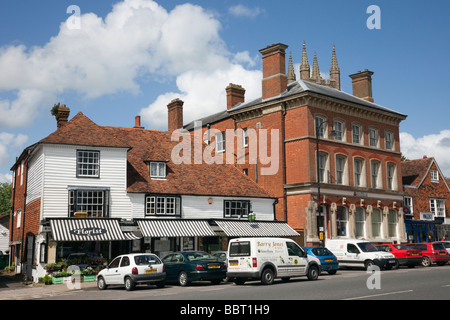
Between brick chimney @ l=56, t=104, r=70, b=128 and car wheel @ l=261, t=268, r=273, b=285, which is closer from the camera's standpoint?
car wheel @ l=261, t=268, r=273, b=285

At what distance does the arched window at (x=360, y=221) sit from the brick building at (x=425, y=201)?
8.91m

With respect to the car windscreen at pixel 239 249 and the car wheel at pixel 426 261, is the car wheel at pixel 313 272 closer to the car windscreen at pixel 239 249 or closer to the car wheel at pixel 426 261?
the car windscreen at pixel 239 249

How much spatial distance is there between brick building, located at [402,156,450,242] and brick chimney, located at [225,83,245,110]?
1963cm

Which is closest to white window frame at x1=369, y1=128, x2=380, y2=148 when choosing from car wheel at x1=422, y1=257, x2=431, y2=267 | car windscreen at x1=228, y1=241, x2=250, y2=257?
car wheel at x1=422, y1=257, x2=431, y2=267

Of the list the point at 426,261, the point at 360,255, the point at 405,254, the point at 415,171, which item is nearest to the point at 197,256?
the point at 360,255

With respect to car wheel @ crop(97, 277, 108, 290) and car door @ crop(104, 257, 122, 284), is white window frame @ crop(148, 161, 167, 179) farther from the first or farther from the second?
car door @ crop(104, 257, 122, 284)

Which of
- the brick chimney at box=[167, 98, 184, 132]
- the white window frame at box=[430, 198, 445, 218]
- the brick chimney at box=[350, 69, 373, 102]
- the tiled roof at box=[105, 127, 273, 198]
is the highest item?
the brick chimney at box=[350, 69, 373, 102]

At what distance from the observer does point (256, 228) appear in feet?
117

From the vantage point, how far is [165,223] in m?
32.2

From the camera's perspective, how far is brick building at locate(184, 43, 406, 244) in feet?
132

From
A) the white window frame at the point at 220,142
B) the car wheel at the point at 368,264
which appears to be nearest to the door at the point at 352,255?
the car wheel at the point at 368,264

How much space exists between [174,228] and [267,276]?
11.5 metres
